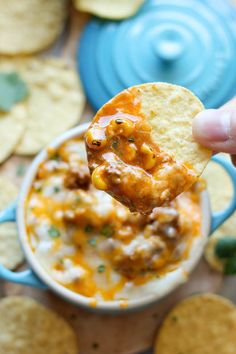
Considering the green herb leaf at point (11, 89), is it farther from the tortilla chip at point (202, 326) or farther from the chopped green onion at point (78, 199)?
the tortilla chip at point (202, 326)

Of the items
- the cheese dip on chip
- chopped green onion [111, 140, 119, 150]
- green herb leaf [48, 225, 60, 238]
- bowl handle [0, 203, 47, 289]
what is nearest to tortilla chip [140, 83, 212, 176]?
the cheese dip on chip

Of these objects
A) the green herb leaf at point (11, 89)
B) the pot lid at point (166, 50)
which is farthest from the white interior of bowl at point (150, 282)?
the pot lid at point (166, 50)

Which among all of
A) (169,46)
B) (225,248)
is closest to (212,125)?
(225,248)

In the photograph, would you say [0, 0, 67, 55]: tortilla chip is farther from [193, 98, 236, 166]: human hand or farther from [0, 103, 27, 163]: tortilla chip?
[193, 98, 236, 166]: human hand

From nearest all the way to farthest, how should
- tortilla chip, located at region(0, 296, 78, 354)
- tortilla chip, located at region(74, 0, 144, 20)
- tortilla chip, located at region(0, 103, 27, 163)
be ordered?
tortilla chip, located at region(0, 296, 78, 354) → tortilla chip, located at region(0, 103, 27, 163) → tortilla chip, located at region(74, 0, 144, 20)

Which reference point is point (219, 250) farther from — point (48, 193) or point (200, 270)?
point (48, 193)
